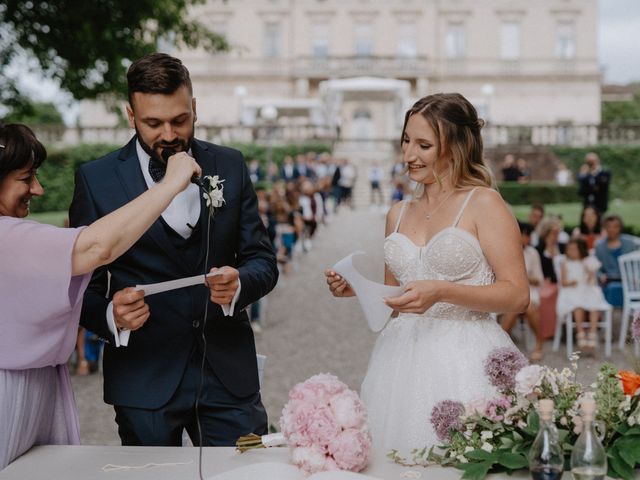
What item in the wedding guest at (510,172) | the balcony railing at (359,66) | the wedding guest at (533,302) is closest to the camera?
the wedding guest at (533,302)

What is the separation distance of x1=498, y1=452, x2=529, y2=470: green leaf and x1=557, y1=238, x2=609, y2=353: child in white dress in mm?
6822

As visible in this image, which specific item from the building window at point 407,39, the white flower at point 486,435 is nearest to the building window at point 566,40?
the building window at point 407,39

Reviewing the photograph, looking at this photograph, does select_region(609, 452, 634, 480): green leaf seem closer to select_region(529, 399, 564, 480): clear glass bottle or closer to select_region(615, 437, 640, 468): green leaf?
select_region(615, 437, 640, 468): green leaf

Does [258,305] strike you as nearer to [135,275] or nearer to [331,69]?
[135,275]

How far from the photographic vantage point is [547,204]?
74.2 feet

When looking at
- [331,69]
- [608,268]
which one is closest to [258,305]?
[608,268]

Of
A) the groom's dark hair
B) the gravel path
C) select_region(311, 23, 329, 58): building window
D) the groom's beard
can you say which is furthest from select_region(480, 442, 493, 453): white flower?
select_region(311, 23, 329, 58): building window

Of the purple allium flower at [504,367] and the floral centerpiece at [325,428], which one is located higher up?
the purple allium flower at [504,367]

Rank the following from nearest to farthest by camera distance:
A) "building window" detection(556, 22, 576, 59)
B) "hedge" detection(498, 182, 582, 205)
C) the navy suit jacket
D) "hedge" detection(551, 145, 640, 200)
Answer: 1. the navy suit jacket
2. "hedge" detection(498, 182, 582, 205)
3. "hedge" detection(551, 145, 640, 200)
4. "building window" detection(556, 22, 576, 59)

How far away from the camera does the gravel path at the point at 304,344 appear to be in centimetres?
660

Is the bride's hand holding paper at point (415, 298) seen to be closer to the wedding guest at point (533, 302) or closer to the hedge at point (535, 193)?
the wedding guest at point (533, 302)

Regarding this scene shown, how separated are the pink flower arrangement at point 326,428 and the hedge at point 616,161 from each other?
29.4m

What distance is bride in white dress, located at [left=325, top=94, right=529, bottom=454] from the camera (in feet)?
9.61

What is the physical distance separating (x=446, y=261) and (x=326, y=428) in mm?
1145
